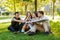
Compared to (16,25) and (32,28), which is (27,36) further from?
(16,25)

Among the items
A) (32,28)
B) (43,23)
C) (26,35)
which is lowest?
(26,35)

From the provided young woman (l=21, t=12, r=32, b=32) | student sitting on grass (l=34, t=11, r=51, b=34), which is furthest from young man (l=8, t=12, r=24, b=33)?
student sitting on grass (l=34, t=11, r=51, b=34)

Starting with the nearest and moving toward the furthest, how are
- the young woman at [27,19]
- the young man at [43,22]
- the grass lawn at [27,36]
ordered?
the grass lawn at [27,36], the young man at [43,22], the young woman at [27,19]

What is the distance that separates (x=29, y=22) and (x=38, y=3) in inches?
33.4

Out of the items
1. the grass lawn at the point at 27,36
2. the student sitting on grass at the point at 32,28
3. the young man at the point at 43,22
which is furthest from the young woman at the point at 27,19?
the young man at the point at 43,22

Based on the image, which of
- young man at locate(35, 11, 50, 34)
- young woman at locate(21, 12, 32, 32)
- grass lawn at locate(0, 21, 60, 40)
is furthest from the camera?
young woman at locate(21, 12, 32, 32)

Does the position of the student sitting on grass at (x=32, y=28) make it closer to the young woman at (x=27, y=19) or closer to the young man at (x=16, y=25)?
the young woman at (x=27, y=19)

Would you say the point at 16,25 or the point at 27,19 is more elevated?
the point at 27,19

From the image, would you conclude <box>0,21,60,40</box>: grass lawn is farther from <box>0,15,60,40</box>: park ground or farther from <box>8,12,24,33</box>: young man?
<box>8,12,24,33</box>: young man

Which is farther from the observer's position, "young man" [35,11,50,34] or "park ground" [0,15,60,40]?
"young man" [35,11,50,34]

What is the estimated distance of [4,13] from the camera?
198 inches

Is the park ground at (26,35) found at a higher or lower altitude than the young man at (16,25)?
lower

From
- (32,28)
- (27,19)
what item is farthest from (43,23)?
(27,19)

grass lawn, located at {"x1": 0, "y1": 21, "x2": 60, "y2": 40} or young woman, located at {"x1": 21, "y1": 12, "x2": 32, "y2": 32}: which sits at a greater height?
young woman, located at {"x1": 21, "y1": 12, "x2": 32, "y2": 32}
